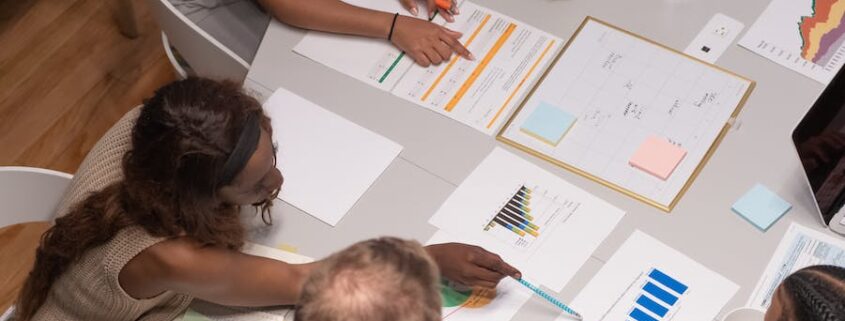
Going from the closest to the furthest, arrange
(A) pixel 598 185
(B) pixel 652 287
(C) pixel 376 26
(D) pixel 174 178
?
(D) pixel 174 178
(B) pixel 652 287
(A) pixel 598 185
(C) pixel 376 26

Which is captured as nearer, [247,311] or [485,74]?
[247,311]

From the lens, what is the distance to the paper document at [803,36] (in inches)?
73.9

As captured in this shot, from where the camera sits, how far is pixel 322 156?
180 centimetres

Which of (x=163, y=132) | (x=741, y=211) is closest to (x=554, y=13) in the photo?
(x=741, y=211)

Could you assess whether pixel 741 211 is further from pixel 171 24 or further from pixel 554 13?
pixel 171 24

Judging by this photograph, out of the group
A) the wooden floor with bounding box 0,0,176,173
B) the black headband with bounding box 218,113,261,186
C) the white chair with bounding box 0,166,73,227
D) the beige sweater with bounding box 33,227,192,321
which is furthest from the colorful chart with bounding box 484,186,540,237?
the wooden floor with bounding box 0,0,176,173

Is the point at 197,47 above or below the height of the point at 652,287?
below

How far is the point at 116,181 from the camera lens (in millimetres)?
1616

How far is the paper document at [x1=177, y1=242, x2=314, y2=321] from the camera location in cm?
163

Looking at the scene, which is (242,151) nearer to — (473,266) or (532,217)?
(473,266)

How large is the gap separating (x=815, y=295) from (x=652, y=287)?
0.33m

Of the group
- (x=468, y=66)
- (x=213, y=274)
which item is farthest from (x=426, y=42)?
(x=213, y=274)

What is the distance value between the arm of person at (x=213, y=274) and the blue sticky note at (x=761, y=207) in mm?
747

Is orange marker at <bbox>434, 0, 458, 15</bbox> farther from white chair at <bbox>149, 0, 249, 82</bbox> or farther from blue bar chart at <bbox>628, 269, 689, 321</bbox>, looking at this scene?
blue bar chart at <bbox>628, 269, 689, 321</bbox>
